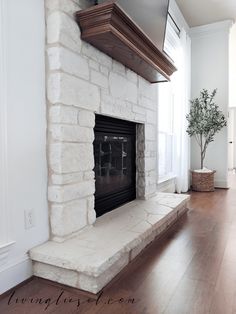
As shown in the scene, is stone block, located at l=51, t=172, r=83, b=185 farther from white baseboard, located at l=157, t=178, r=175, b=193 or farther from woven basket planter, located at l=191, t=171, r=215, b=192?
woven basket planter, located at l=191, t=171, r=215, b=192

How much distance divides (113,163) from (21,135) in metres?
1.22

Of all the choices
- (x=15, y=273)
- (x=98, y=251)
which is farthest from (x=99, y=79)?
(x=15, y=273)

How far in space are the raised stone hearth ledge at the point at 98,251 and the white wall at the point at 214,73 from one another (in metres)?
3.09

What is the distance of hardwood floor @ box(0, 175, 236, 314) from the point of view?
51.0 inches

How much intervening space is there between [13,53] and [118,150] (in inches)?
57.0

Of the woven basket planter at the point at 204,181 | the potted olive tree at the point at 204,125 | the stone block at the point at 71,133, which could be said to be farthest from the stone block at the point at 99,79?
the woven basket planter at the point at 204,181

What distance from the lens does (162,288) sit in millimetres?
1472

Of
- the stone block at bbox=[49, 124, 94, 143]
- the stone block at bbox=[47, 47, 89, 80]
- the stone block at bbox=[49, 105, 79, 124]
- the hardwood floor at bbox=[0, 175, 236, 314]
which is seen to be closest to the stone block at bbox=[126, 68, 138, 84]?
the stone block at bbox=[47, 47, 89, 80]

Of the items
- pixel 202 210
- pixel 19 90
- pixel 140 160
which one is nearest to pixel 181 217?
pixel 202 210

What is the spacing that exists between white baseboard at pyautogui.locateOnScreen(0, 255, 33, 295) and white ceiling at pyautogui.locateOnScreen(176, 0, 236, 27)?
4.32 meters

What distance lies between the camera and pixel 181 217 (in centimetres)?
293

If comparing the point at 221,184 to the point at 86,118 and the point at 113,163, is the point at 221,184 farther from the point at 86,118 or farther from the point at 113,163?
the point at 86,118

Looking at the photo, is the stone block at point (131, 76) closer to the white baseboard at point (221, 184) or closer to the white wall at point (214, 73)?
the white wall at point (214, 73)

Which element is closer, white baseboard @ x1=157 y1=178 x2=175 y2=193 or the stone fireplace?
the stone fireplace
